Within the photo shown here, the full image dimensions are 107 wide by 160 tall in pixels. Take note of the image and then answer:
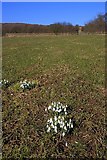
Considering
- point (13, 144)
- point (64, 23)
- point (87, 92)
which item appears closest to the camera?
point (13, 144)

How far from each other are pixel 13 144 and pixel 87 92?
3502mm

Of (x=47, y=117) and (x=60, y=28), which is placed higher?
(x=60, y=28)

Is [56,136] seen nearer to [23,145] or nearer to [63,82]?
[23,145]

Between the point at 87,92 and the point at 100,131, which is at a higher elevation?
the point at 87,92

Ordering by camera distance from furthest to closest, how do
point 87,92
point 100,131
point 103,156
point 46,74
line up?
1. point 46,74
2. point 87,92
3. point 100,131
4. point 103,156

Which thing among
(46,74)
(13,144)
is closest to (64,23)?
(46,74)

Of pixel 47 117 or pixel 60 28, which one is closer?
pixel 47 117

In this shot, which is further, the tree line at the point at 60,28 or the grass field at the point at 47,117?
the tree line at the point at 60,28

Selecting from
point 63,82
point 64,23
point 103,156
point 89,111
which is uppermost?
point 64,23

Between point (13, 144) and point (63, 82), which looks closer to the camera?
point (13, 144)

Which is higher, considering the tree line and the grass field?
the tree line

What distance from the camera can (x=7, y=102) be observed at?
22.3ft

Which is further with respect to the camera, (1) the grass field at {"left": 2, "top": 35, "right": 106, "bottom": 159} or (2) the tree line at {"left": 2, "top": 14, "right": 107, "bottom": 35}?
(2) the tree line at {"left": 2, "top": 14, "right": 107, "bottom": 35}

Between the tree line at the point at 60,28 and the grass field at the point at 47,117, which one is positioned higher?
the tree line at the point at 60,28
